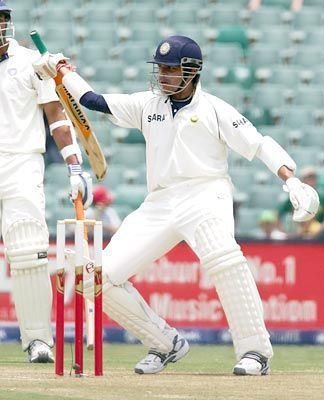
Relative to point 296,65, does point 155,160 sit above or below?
below

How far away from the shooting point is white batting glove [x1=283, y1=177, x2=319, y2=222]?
6.82 m

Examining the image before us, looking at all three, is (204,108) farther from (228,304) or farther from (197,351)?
(197,351)

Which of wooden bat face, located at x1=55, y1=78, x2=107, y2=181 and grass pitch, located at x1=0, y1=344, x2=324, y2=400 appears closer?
grass pitch, located at x1=0, y1=344, x2=324, y2=400

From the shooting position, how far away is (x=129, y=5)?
1723 cm

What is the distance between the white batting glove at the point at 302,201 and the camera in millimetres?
6816

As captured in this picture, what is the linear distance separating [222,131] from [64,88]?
87 centimetres

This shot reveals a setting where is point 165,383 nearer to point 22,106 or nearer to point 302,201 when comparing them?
point 302,201

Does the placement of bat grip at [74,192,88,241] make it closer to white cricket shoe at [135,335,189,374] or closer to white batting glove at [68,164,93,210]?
white batting glove at [68,164,93,210]

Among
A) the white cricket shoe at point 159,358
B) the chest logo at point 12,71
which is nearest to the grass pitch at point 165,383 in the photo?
the white cricket shoe at point 159,358

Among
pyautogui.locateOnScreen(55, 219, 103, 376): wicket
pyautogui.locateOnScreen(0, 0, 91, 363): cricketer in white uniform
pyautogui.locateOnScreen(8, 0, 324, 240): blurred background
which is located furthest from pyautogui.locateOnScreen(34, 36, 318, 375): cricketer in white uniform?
pyautogui.locateOnScreen(8, 0, 324, 240): blurred background

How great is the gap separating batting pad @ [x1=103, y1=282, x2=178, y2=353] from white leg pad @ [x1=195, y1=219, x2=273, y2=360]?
16.5 inches

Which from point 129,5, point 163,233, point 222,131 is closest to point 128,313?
point 163,233

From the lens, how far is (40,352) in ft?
26.4

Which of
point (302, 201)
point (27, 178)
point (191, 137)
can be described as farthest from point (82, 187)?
point (302, 201)
